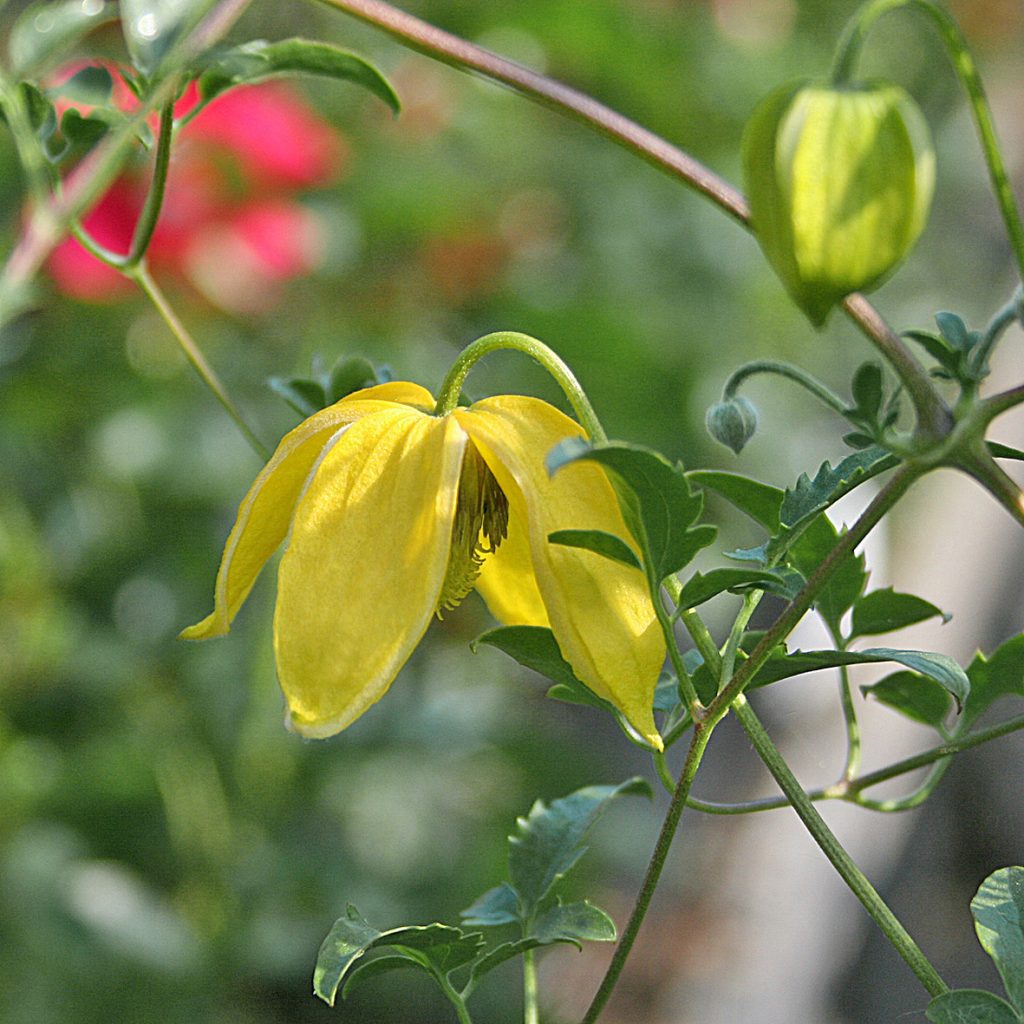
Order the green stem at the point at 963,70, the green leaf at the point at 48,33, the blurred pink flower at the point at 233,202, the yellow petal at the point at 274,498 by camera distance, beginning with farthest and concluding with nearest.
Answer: the blurred pink flower at the point at 233,202 → the green leaf at the point at 48,33 → the yellow petal at the point at 274,498 → the green stem at the point at 963,70

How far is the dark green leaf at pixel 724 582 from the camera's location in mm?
323

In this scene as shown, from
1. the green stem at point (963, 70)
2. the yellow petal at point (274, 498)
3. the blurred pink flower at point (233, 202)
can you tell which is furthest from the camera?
the blurred pink flower at point (233, 202)

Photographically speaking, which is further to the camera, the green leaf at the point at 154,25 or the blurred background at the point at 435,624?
the blurred background at the point at 435,624

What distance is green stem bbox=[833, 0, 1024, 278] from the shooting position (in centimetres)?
28

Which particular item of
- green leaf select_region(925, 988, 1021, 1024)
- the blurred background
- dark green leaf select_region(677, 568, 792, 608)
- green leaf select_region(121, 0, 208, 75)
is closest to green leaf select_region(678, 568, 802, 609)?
dark green leaf select_region(677, 568, 792, 608)

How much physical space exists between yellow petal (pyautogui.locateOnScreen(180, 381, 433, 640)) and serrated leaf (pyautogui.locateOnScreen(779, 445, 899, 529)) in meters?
0.11

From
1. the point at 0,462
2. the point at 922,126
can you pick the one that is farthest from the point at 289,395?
the point at 0,462

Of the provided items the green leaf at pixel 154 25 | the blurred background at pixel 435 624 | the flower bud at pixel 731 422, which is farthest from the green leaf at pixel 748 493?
the blurred background at pixel 435 624

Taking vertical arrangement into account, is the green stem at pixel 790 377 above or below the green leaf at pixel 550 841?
above

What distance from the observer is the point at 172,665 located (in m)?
1.28

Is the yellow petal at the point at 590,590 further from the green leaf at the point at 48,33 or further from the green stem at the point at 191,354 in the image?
the green leaf at the point at 48,33

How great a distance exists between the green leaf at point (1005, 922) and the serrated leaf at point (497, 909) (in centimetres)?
12

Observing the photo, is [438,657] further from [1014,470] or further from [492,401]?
[492,401]

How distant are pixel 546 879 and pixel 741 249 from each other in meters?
1.39
